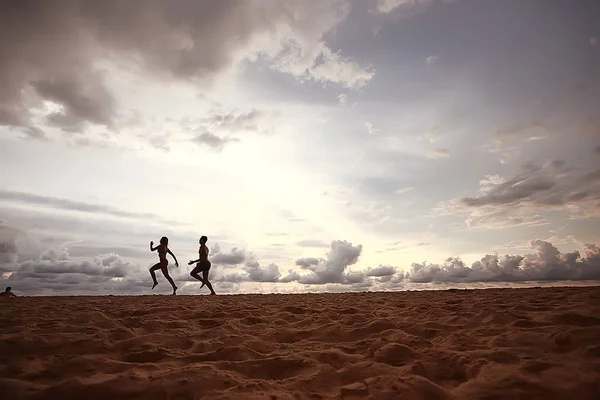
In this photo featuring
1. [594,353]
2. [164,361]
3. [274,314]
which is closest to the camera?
[594,353]

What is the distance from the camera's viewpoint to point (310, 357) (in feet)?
10.1

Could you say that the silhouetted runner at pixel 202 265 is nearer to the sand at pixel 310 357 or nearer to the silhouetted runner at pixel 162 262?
the silhouetted runner at pixel 162 262

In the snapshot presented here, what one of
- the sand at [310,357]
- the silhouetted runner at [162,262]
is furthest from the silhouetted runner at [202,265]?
the sand at [310,357]

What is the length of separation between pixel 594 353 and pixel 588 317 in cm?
125

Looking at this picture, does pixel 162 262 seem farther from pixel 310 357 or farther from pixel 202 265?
pixel 310 357

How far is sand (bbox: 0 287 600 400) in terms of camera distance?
231 cm

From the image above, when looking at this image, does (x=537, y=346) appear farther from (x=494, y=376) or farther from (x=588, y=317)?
(x=588, y=317)

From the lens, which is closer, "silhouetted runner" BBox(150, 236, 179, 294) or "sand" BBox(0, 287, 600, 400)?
"sand" BBox(0, 287, 600, 400)

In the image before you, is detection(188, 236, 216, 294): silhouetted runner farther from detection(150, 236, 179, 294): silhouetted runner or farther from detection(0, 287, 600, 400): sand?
detection(0, 287, 600, 400): sand

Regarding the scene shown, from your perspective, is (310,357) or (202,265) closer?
(310,357)

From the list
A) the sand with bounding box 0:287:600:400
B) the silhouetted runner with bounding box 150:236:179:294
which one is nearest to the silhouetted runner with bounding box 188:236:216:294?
the silhouetted runner with bounding box 150:236:179:294

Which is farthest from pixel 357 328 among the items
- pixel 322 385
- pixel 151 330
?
pixel 151 330

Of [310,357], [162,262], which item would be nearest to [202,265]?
[162,262]

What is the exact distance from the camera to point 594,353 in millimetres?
2711
